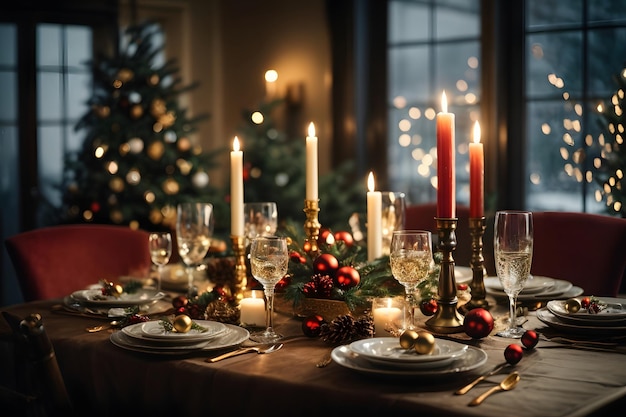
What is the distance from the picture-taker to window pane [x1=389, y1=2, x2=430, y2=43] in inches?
203

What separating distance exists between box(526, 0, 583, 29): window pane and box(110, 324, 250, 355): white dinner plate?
3.21m

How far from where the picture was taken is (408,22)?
522 cm

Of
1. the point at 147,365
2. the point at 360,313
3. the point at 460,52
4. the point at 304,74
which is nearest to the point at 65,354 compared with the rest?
the point at 147,365

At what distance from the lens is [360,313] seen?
80.0 inches

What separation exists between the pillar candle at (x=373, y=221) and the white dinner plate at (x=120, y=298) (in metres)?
0.56

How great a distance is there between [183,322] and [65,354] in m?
0.29

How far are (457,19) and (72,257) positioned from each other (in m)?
2.89

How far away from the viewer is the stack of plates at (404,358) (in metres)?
1.55

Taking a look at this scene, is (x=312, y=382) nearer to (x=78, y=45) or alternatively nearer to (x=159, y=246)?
(x=159, y=246)

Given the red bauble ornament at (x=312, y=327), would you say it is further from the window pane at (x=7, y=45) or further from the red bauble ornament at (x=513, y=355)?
the window pane at (x=7, y=45)

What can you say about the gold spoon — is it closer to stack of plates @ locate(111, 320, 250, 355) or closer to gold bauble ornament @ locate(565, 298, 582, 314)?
gold bauble ornament @ locate(565, 298, 582, 314)

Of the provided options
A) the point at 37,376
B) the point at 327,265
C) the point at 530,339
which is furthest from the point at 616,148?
the point at 37,376

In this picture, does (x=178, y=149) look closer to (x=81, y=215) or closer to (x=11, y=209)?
(x=81, y=215)

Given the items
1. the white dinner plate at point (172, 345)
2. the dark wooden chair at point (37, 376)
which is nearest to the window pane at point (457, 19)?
the white dinner plate at point (172, 345)
